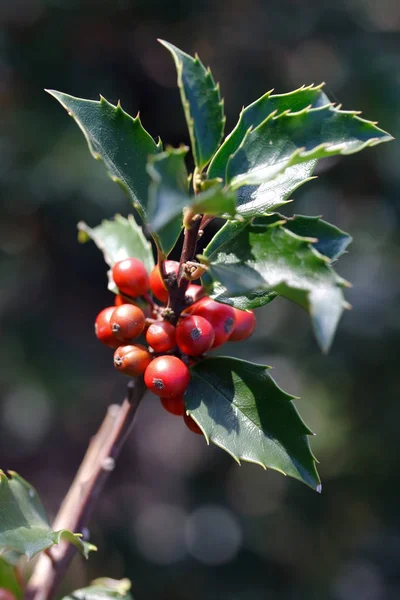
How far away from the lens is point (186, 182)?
64cm

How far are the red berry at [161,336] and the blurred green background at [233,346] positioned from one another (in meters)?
2.33

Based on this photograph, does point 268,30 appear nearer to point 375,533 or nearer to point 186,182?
point 375,533

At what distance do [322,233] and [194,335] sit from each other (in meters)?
0.20

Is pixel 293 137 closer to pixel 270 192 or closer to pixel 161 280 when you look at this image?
pixel 270 192

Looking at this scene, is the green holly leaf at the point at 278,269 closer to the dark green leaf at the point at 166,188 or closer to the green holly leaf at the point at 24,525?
the dark green leaf at the point at 166,188

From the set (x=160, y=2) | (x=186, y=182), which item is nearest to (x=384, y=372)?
(x=160, y=2)

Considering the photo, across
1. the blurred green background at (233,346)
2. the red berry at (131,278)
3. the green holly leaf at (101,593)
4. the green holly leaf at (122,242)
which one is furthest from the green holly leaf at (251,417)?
the blurred green background at (233,346)

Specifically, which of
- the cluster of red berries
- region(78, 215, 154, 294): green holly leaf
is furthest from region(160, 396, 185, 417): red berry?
region(78, 215, 154, 294): green holly leaf

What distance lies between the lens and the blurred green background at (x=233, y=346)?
3150 mm

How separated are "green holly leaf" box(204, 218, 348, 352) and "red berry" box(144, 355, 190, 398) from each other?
11 centimetres

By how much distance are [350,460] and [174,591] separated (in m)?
1.12

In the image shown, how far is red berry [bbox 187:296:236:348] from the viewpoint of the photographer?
785 mm

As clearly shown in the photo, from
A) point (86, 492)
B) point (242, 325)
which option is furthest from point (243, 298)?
point (86, 492)

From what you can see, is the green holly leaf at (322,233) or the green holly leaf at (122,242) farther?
the green holly leaf at (122,242)
